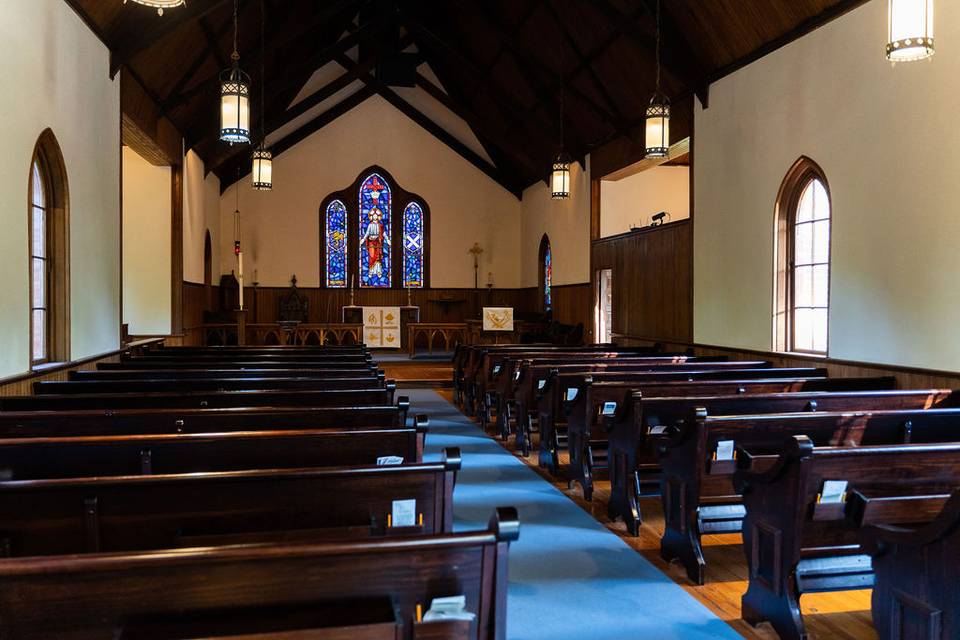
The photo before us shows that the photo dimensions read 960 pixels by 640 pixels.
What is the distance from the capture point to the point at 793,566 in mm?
2812

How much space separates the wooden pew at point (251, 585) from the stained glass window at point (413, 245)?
15.4 meters

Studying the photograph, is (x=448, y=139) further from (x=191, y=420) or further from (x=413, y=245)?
(x=191, y=420)

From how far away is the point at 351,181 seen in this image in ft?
54.4

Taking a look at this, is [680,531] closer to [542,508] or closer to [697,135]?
[542,508]

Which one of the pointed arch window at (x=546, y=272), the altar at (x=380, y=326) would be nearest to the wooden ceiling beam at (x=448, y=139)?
the pointed arch window at (x=546, y=272)

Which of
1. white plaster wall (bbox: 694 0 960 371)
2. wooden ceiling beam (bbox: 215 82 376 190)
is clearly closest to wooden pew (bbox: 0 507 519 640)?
white plaster wall (bbox: 694 0 960 371)

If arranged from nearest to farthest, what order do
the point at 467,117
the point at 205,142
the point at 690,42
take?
1. the point at 690,42
2. the point at 205,142
3. the point at 467,117

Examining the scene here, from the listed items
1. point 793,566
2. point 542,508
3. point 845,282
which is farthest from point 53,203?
point 845,282

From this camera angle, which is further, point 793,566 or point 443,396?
point 443,396

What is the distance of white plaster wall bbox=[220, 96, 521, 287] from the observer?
Answer: 16219 mm

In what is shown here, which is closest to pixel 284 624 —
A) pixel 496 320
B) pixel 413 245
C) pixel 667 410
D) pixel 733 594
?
pixel 733 594

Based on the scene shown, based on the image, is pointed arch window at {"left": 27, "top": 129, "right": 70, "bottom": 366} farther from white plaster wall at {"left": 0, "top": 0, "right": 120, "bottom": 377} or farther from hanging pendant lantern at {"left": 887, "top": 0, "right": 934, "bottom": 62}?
hanging pendant lantern at {"left": 887, "top": 0, "right": 934, "bottom": 62}

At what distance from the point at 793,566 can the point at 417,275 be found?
47.6ft

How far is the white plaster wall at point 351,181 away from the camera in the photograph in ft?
53.2
